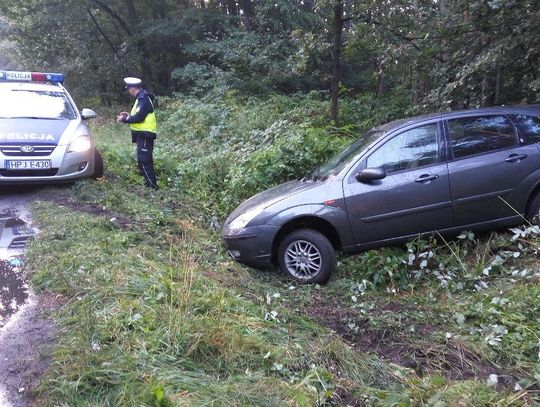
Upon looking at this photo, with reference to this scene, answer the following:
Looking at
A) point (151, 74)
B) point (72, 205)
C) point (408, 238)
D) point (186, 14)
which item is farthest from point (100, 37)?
point (408, 238)

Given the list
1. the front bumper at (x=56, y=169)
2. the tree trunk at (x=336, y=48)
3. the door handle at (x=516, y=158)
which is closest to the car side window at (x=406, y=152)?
the door handle at (x=516, y=158)

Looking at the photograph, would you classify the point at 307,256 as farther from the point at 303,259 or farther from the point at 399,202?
the point at 399,202

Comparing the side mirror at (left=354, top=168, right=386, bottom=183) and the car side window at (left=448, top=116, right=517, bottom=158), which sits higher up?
the car side window at (left=448, top=116, right=517, bottom=158)

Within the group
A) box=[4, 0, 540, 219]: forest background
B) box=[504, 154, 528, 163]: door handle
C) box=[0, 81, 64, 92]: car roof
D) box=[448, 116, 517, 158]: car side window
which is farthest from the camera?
box=[0, 81, 64, 92]: car roof

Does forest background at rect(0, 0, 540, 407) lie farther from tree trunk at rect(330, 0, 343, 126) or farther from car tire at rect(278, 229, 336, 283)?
car tire at rect(278, 229, 336, 283)

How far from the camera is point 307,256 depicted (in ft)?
18.6

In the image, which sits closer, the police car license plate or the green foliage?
the police car license plate

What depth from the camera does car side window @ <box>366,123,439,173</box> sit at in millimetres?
5891

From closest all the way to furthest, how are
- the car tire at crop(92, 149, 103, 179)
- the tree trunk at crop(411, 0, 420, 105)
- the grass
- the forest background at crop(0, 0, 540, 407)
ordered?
the grass, the forest background at crop(0, 0, 540, 407), the car tire at crop(92, 149, 103, 179), the tree trunk at crop(411, 0, 420, 105)

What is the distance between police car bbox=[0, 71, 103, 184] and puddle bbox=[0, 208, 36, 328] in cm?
78

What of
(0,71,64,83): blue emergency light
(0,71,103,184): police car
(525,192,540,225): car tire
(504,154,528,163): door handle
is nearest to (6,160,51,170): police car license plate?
(0,71,103,184): police car

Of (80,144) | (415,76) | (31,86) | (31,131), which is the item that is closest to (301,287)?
(80,144)

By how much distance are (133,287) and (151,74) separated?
20508mm

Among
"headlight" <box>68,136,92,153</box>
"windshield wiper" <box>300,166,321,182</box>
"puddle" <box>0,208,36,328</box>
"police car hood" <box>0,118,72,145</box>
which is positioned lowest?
"puddle" <box>0,208,36,328</box>
